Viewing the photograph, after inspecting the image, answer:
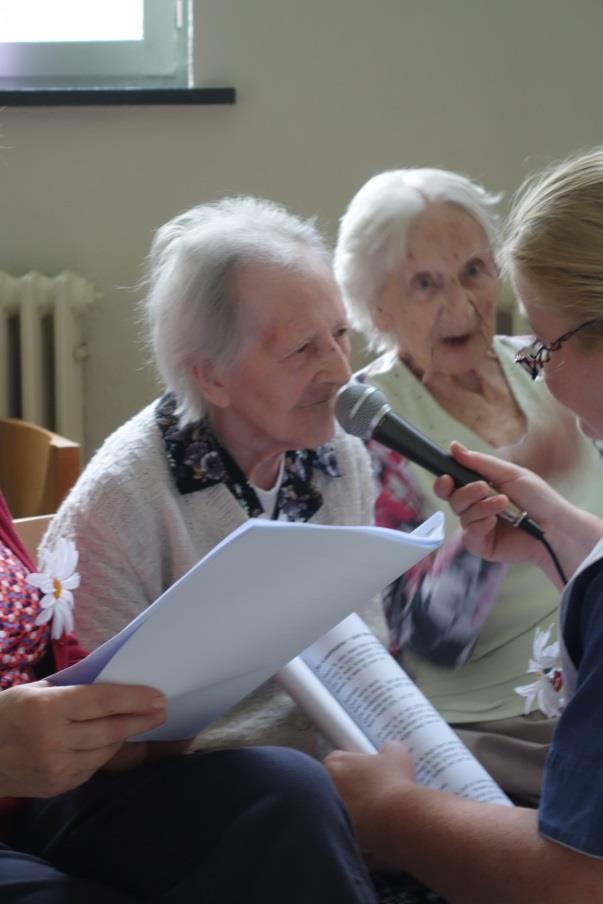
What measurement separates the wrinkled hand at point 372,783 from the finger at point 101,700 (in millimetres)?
319

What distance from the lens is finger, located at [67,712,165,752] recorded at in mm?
992

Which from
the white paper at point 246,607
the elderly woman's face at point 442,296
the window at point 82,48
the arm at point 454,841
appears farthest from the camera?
the window at point 82,48

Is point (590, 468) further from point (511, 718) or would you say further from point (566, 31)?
point (566, 31)

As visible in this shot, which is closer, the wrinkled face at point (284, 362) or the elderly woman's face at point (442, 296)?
the wrinkled face at point (284, 362)

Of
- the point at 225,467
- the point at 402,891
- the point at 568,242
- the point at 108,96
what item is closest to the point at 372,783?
the point at 402,891

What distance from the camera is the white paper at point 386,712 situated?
1336 mm

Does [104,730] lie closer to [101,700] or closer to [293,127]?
[101,700]

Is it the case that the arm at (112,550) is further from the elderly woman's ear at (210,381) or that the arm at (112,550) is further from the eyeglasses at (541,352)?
the eyeglasses at (541,352)

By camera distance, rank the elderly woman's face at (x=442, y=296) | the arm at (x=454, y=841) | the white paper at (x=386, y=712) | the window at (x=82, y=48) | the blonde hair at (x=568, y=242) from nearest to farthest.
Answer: the arm at (x=454, y=841) → the blonde hair at (x=568, y=242) → the white paper at (x=386, y=712) → the elderly woman's face at (x=442, y=296) → the window at (x=82, y=48)

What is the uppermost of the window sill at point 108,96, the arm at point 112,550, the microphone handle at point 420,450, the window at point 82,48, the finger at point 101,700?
the window at point 82,48

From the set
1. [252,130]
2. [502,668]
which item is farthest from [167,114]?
[502,668]

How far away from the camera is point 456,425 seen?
1903 millimetres

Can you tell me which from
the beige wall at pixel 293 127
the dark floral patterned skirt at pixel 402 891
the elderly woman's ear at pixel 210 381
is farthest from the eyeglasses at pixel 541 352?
the beige wall at pixel 293 127

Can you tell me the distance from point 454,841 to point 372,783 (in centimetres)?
14
